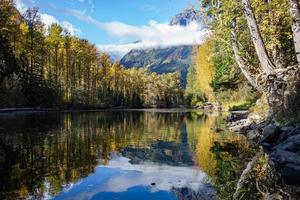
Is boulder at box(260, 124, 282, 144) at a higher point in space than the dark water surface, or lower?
higher

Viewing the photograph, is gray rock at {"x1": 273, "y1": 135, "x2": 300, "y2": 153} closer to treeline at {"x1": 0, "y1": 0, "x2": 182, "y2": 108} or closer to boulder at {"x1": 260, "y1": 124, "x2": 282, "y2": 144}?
boulder at {"x1": 260, "y1": 124, "x2": 282, "y2": 144}

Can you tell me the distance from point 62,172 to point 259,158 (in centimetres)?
711

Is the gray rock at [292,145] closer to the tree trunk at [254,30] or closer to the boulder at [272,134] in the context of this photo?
the boulder at [272,134]

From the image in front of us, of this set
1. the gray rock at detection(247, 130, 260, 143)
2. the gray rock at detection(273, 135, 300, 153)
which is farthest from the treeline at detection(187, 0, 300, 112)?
the gray rock at detection(273, 135, 300, 153)

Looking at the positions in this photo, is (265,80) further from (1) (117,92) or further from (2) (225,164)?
(1) (117,92)

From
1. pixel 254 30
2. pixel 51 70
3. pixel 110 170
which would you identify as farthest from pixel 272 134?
pixel 51 70

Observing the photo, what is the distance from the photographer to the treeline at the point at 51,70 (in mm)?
56344

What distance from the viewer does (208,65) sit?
7425 cm

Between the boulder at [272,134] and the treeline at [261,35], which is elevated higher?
the treeline at [261,35]

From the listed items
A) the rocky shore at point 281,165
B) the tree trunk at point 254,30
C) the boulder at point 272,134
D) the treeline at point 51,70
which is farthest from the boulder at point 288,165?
the treeline at point 51,70

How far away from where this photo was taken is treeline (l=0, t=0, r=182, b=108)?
5634 cm

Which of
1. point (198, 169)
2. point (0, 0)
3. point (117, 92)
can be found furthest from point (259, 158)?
point (117, 92)

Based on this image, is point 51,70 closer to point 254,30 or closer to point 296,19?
point 254,30

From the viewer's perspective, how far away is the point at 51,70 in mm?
79688
